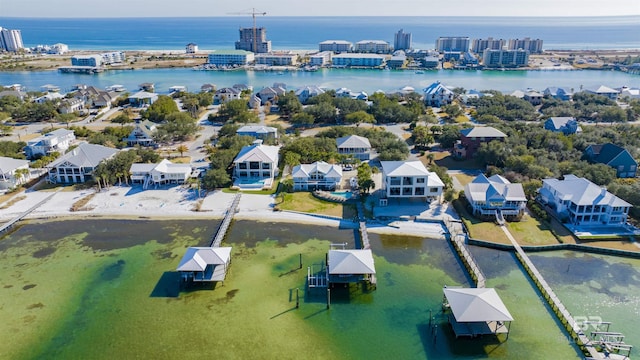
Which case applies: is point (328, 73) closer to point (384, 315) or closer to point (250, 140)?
point (250, 140)

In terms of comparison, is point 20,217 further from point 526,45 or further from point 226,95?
point 526,45

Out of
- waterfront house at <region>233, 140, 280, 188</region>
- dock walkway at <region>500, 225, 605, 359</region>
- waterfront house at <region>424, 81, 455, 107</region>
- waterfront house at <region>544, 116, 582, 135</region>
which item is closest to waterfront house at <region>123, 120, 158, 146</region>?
waterfront house at <region>233, 140, 280, 188</region>

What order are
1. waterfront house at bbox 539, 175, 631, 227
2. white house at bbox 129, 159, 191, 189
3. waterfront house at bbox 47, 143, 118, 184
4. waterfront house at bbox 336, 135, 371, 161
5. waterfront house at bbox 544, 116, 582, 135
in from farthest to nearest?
1. waterfront house at bbox 544, 116, 582, 135
2. waterfront house at bbox 336, 135, 371, 161
3. waterfront house at bbox 47, 143, 118, 184
4. white house at bbox 129, 159, 191, 189
5. waterfront house at bbox 539, 175, 631, 227

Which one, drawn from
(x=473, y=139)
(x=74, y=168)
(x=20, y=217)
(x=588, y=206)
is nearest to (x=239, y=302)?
(x=20, y=217)

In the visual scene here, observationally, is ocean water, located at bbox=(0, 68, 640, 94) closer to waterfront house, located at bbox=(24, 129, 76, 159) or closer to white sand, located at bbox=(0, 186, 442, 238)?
waterfront house, located at bbox=(24, 129, 76, 159)

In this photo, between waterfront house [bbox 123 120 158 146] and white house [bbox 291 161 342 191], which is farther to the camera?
waterfront house [bbox 123 120 158 146]

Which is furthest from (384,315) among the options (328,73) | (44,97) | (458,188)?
(328,73)
